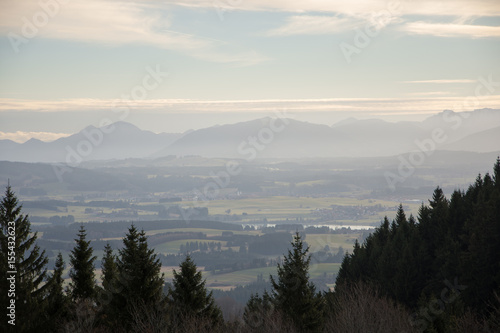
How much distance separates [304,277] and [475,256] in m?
16.1

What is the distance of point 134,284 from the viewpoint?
1342 inches

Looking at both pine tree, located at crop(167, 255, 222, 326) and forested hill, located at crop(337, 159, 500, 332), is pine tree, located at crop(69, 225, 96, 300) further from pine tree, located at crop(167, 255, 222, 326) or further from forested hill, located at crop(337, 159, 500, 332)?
forested hill, located at crop(337, 159, 500, 332)

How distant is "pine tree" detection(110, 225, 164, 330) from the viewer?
33719mm

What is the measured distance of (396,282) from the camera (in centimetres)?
5072

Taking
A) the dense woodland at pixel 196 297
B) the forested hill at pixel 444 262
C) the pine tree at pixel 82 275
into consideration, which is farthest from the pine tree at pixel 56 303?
the forested hill at pixel 444 262

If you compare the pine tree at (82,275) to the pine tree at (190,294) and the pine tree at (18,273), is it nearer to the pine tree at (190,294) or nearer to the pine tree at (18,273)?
the pine tree at (18,273)

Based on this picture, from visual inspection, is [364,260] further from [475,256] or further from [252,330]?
[252,330]

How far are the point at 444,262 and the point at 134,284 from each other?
100 ft

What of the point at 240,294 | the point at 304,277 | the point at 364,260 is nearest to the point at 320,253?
the point at 240,294

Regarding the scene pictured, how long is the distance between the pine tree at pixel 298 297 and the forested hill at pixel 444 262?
643 centimetres

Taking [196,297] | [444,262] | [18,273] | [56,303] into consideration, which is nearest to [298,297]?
[196,297]

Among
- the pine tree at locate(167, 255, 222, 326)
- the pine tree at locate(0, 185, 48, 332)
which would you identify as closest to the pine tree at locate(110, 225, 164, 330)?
the pine tree at locate(167, 255, 222, 326)

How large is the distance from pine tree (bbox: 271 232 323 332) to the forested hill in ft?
21.1

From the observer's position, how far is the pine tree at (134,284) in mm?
33719
